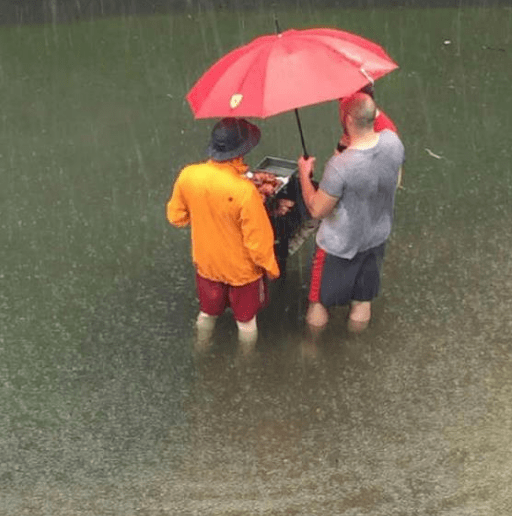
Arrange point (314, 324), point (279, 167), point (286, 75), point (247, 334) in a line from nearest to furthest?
point (286, 75), point (247, 334), point (314, 324), point (279, 167)

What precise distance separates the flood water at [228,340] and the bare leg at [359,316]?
0.21ft

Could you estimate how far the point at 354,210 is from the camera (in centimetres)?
482

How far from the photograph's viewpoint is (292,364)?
514 cm

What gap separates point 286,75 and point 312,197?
0.70 metres

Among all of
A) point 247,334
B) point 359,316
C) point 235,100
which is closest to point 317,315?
point 359,316

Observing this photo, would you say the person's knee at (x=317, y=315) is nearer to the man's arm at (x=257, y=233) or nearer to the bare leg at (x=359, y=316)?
the bare leg at (x=359, y=316)

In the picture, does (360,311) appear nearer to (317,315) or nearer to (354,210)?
(317,315)

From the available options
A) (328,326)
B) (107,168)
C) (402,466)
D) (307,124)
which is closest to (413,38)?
(307,124)

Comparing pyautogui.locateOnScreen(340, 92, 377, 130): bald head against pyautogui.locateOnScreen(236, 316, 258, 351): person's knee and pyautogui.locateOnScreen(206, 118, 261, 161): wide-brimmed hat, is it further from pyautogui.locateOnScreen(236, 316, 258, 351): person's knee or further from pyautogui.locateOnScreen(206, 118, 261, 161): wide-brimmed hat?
pyautogui.locateOnScreen(236, 316, 258, 351): person's knee

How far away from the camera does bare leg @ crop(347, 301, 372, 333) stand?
531 centimetres

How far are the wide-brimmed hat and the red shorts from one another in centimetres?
78

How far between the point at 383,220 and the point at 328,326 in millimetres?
794

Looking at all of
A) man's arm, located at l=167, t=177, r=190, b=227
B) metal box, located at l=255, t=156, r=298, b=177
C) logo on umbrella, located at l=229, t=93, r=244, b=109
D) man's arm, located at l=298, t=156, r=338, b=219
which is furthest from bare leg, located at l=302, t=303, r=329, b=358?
logo on umbrella, located at l=229, t=93, r=244, b=109

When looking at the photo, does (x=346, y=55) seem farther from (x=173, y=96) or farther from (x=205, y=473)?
(x=173, y=96)
